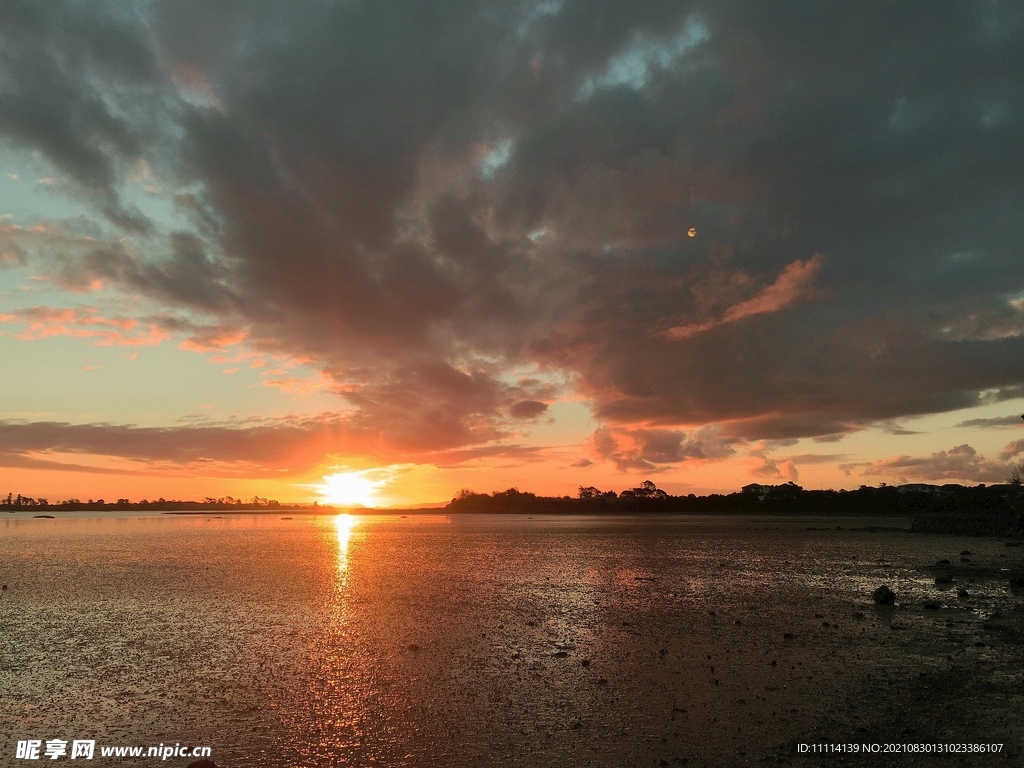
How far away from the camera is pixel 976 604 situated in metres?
28.5

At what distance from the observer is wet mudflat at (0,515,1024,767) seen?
12.7m

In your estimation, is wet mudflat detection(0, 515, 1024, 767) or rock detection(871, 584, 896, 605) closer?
wet mudflat detection(0, 515, 1024, 767)

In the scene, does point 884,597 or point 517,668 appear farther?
point 884,597

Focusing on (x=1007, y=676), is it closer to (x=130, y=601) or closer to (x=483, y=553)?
(x=130, y=601)

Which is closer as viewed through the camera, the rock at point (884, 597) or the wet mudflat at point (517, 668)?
the wet mudflat at point (517, 668)

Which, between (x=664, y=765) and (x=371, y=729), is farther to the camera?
(x=371, y=729)

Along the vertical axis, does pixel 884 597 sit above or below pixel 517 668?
above

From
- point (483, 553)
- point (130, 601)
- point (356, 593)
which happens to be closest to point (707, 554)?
point (483, 553)

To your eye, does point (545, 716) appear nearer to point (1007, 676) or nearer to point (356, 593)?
point (1007, 676)

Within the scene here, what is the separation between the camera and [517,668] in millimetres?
18281

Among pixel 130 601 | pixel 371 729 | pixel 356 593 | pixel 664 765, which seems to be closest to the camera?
pixel 664 765

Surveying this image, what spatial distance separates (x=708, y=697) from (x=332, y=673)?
10.5 metres

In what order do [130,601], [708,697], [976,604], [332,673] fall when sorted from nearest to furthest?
[708,697]
[332,673]
[976,604]
[130,601]

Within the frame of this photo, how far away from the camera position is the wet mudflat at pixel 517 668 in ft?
41.8
